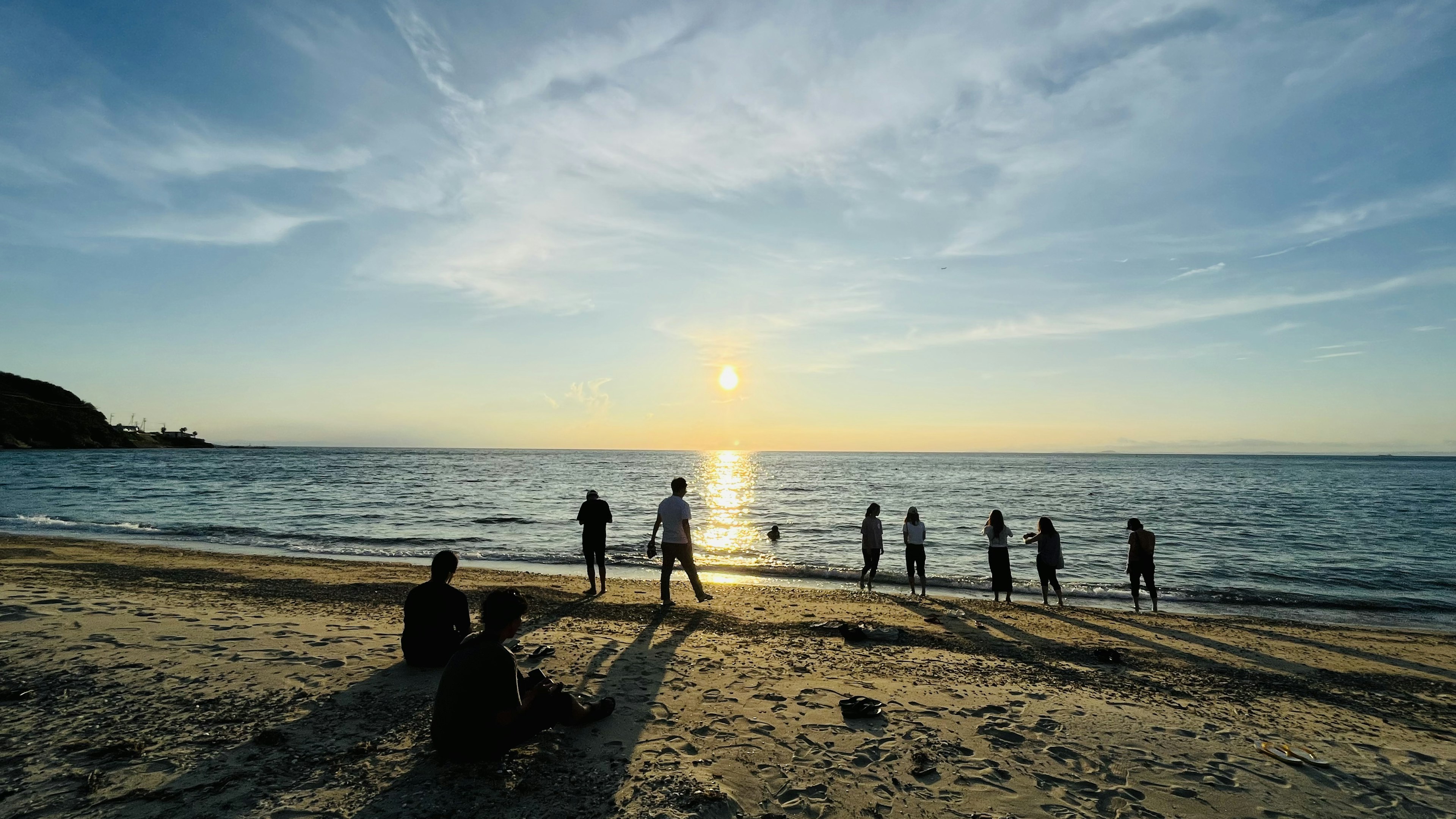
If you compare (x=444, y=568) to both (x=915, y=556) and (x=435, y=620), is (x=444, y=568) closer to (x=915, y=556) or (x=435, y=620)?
(x=435, y=620)

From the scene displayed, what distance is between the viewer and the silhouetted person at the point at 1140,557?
1368 centimetres

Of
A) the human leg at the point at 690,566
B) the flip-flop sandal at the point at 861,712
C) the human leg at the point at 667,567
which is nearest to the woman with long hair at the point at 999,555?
the human leg at the point at 690,566

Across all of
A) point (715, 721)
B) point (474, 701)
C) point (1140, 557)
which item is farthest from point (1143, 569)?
point (474, 701)

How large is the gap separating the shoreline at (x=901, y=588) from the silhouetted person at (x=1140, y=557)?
106 centimetres

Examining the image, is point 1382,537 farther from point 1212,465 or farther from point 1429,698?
point 1212,465

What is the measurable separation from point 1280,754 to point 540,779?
6.24 metres

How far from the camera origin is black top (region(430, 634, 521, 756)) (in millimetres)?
5016

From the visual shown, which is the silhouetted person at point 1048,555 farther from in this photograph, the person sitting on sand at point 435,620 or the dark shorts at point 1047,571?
the person sitting on sand at point 435,620

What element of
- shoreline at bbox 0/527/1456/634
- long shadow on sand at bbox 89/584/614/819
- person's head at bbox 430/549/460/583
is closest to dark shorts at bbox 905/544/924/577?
shoreline at bbox 0/527/1456/634

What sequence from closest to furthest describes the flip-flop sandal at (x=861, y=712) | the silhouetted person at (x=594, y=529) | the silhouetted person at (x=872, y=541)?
the flip-flop sandal at (x=861, y=712) < the silhouetted person at (x=594, y=529) < the silhouetted person at (x=872, y=541)

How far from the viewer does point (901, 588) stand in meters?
16.9

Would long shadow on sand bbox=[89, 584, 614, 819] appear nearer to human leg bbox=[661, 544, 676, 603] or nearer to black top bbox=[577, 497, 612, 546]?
human leg bbox=[661, 544, 676, 603]

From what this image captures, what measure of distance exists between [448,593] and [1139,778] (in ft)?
21.8

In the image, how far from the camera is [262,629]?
8844mm
